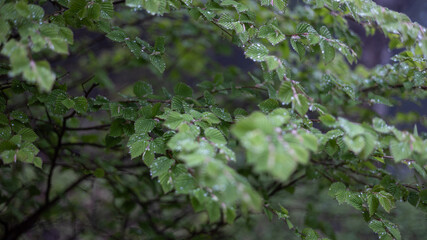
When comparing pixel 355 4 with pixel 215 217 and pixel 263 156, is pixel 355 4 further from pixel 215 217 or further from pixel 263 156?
pixel 215 217

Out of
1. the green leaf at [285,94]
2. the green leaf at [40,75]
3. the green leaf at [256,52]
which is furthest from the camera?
the green leaf at [256,52]

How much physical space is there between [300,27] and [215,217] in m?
0.88

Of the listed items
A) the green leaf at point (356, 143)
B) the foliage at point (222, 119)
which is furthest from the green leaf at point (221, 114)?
the green leaf at point (356, 143)

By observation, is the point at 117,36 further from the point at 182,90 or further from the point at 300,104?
the point at 300,104

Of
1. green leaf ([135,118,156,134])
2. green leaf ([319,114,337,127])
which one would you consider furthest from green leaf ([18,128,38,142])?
green leaf ([319,114,337,127])

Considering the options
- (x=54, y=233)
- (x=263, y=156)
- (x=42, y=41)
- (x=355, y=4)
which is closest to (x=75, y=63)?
(x=54, y=233)

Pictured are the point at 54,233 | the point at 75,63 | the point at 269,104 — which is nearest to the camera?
the point at 269,104

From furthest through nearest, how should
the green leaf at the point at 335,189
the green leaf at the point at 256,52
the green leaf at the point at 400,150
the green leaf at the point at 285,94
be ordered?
the green leaf at the point at 335,189 → the green leaf at the point at 256,52 → the green leaf at the point at 285,94 → the green leaf at the point at 400,150

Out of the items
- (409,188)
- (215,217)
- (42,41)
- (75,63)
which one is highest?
(42,41)

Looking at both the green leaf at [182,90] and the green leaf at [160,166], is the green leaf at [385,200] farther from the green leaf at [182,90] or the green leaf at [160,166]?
the green leaf at [182,90]

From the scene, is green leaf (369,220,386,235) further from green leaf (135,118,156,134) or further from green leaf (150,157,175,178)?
green leaf (135,118,156,134)

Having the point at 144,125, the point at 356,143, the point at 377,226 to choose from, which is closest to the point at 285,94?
the point at 356,143

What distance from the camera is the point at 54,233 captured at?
2980mm

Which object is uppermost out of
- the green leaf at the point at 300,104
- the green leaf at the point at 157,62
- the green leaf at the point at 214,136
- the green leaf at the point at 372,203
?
the green leaf at the point at 300,104
